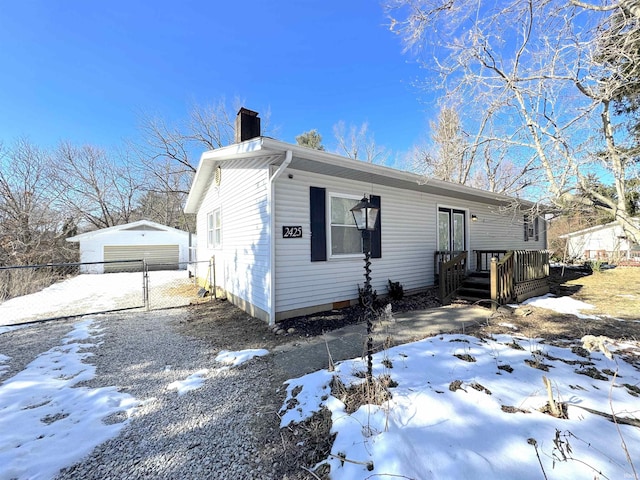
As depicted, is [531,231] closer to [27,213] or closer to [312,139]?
[312,139]

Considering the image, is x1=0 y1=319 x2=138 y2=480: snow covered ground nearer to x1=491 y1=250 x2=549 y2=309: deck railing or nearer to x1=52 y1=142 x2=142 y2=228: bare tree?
x1=491 y1=250 x2=549 y2=309: deck railing

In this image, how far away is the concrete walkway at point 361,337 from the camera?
3.43m

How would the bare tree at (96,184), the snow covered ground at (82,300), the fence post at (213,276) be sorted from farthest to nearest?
the bare tree at (96,184)
the fence post at (213,276)
the snow covered ground at (82,300)

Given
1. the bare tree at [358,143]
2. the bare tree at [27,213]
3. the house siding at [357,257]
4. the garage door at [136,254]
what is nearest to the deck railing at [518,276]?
the house siding at [357,257]

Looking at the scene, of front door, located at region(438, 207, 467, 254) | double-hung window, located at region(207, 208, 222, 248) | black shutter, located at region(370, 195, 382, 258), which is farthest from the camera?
double-hung window, located at region(207, 208, 222, 248)

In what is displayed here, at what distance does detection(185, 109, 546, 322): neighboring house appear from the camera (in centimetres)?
494

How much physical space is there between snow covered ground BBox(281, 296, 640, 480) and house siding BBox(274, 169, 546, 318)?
7.87ft

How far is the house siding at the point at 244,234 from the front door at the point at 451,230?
5501mm

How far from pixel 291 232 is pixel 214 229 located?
4662mm

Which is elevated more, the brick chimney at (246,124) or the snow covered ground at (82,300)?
the brick chimney at (246,124)

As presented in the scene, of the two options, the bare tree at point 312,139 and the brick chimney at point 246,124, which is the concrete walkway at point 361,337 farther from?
the bare tree at point 312,139

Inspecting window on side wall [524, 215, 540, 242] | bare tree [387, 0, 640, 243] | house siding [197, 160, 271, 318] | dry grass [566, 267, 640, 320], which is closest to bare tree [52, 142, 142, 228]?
house siding [197, 160, 271, 318]

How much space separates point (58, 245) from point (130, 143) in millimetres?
7934

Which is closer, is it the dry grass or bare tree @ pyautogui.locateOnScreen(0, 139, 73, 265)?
the dry grass
